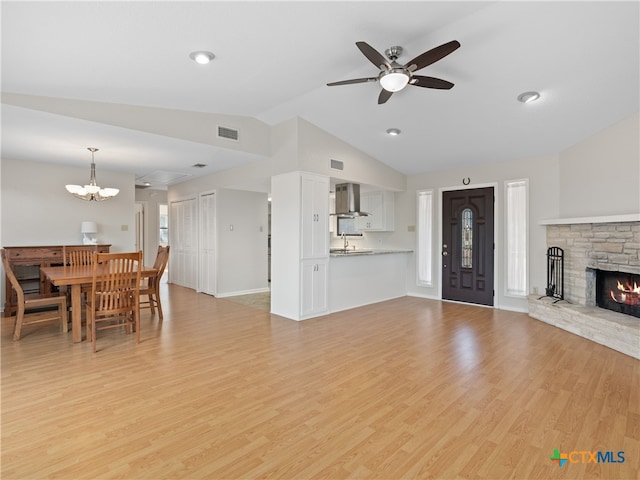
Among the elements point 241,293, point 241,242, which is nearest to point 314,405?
point 241,293

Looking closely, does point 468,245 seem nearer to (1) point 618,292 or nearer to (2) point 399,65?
(1) point 618,292

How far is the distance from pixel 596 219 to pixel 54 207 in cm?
813

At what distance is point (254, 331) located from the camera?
14.6 feet

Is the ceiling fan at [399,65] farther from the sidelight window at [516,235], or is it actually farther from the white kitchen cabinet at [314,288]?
the sidelight window at [516,235]

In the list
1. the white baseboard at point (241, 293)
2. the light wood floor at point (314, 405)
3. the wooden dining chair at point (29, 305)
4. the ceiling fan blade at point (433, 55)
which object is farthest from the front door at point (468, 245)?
the wooden dining chair at point (29, 305)

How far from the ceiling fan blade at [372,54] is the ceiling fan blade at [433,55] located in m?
0.20

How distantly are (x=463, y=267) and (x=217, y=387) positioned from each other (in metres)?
4.92

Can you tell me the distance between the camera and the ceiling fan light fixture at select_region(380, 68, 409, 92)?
111 inches

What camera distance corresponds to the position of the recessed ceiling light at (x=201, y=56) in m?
2.99

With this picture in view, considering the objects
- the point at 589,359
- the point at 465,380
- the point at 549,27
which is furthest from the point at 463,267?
the point at 549,27

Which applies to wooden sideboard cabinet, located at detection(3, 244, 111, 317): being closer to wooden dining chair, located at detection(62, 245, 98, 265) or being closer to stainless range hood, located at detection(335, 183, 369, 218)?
wooden dining chair, located at detection(62, 245, 98, 265)

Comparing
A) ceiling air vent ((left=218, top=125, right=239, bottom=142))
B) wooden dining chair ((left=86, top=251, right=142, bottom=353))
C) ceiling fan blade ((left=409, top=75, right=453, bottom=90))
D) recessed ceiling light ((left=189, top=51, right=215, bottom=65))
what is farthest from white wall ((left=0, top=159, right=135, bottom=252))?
ceiling fan blade ((left=409, top=75, right=453, bottom=90))

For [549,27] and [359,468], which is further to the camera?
[549,27]

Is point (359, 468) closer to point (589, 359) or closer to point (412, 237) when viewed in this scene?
point (589, 359)
